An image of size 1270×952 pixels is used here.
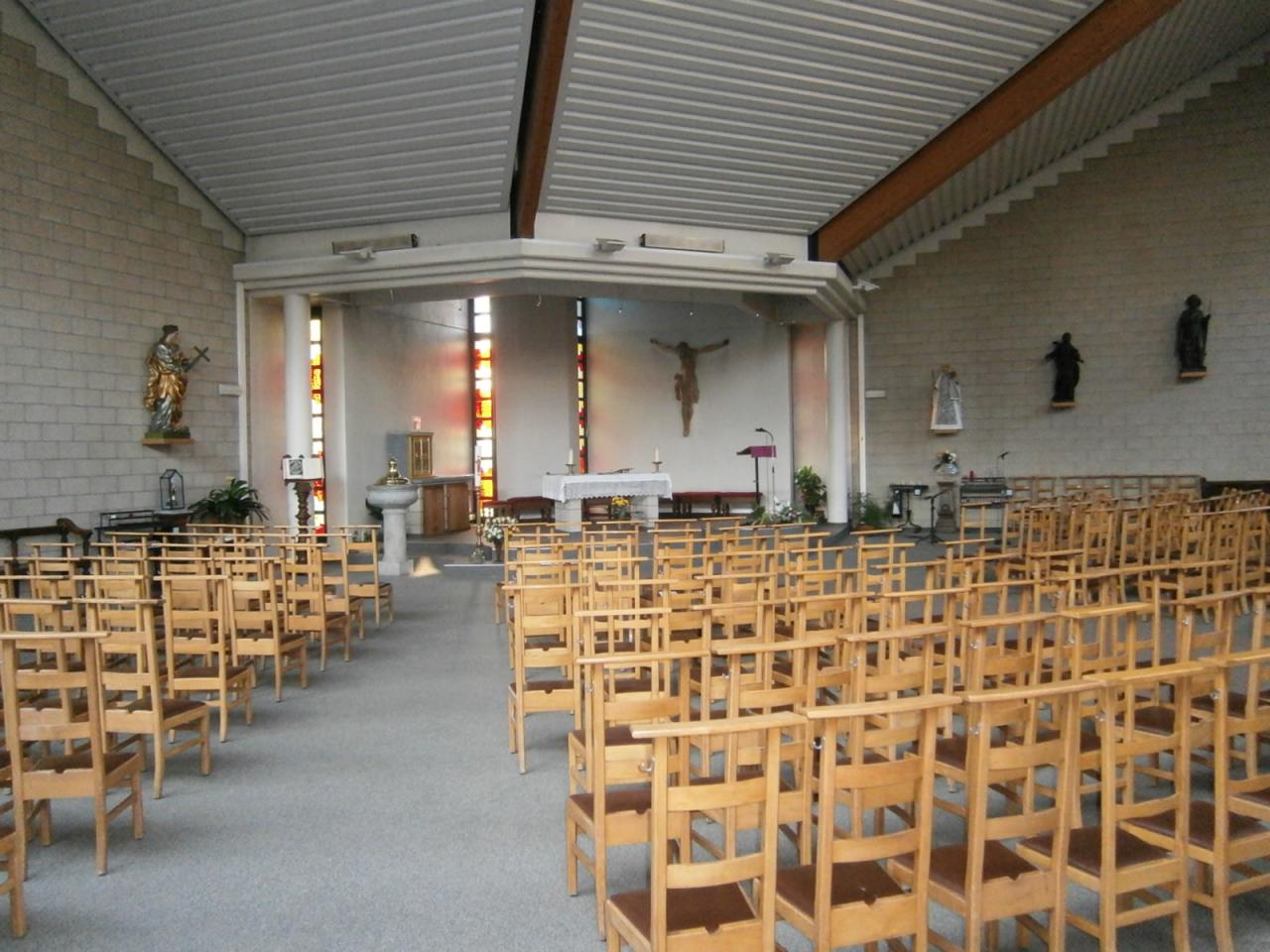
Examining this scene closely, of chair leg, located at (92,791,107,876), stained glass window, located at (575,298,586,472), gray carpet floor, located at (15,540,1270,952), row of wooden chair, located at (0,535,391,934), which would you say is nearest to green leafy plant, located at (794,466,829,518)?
stained glass window, located at (575,298,586,472)

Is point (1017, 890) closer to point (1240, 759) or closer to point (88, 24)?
point (1240, 759)

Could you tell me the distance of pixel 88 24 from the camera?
27.0 feet

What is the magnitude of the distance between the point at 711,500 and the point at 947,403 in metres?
3.82

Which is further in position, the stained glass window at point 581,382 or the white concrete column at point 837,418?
the stained glass window at point 581,382

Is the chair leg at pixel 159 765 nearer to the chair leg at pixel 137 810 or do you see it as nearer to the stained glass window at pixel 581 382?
the chair leg at pixel 137 810

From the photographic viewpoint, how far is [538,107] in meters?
8.54

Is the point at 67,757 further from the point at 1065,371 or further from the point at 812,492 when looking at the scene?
the point at 1065,371

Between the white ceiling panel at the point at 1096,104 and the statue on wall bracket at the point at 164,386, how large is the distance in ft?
28.5

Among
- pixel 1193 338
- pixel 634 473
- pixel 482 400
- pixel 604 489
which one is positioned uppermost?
pixel 1193 338

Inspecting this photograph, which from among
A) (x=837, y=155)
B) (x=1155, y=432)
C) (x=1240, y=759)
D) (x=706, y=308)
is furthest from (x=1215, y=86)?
(x=1240, y=759)

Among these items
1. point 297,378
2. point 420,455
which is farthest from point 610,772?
point 420,455

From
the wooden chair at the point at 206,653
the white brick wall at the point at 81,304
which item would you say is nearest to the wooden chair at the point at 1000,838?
the wooden chair at the point at 206,653

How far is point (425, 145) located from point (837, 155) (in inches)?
168

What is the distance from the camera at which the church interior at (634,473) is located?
2.44 metres
